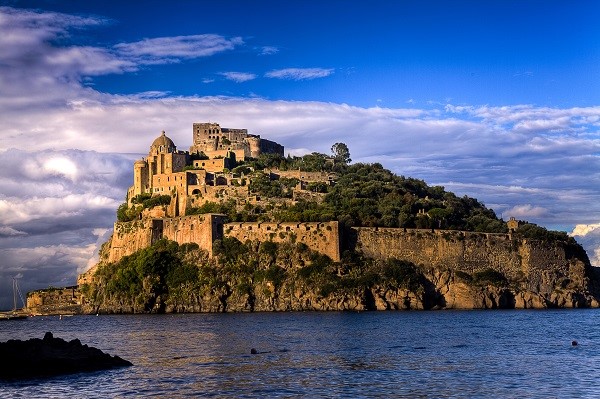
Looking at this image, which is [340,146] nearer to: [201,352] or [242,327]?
[242,327]

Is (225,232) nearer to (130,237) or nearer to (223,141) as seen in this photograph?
(130,237)

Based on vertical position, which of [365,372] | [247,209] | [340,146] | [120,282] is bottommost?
[365,372]

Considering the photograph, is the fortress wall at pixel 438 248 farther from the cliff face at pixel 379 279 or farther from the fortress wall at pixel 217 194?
the fortress wall at pixel 217 194

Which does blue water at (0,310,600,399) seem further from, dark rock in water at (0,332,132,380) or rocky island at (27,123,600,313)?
rocky island at (27,123,600,313)

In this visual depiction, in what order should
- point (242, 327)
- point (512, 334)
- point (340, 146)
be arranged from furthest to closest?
point (340, 146) < point (242, 327) < point (512, 334)

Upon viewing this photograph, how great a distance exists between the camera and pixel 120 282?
98250 mm

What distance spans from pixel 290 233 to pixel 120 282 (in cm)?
2045

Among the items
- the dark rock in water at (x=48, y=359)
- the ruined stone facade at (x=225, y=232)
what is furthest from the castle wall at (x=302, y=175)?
the dark rock in water at (x=48, y=359)

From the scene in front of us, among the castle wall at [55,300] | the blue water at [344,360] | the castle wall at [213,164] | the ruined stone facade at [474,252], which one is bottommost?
the blue water at [344,360]

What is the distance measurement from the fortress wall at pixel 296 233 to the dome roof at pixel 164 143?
26.1 metres

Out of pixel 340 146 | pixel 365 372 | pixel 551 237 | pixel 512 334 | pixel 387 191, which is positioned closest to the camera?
pixel 365 372

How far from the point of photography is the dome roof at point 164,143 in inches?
4710

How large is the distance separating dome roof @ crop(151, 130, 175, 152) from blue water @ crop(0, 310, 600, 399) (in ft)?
163

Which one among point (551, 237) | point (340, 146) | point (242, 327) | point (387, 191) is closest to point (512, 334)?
point (242, 327)
